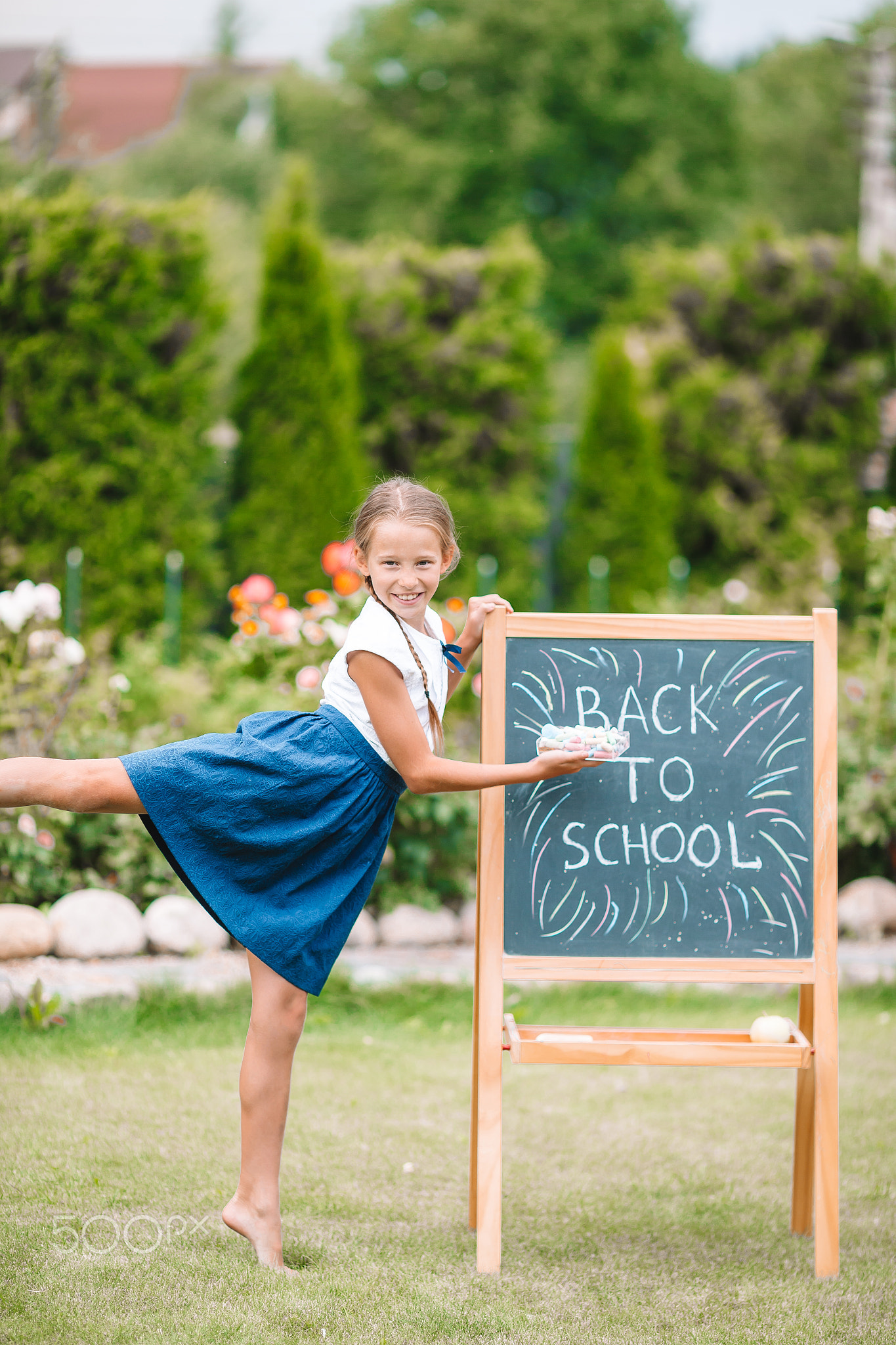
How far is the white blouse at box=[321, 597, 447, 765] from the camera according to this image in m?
2.32

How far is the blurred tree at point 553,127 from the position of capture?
20.8m

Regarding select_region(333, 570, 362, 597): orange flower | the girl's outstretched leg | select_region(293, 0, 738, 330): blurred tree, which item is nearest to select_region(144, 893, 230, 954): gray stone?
select_region(333, 570, 362, 597): orange flower

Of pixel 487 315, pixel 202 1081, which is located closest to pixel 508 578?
pixel 487 315

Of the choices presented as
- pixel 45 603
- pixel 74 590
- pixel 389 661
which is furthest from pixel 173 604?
pixel 389 661

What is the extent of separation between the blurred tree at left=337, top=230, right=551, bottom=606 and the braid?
6926mm

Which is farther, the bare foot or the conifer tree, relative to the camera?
the conifer tree

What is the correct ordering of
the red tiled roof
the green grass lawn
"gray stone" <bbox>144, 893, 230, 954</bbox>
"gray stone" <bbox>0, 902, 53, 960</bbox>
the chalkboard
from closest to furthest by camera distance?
the green grass lawn → the chalkboard → "gray stone" <bbox>0, 902, 53, 960</bbox> → "gray stone" <bbox>144, 893, 230, 954</bbox> → the red tiled roof

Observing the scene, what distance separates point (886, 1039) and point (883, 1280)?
5.76 ft

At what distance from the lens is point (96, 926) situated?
4.34 meters

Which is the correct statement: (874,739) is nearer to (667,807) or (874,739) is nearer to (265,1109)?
(667,807)

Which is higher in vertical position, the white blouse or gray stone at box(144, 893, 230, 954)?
the white blouse

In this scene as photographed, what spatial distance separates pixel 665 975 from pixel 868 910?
9.43 feet

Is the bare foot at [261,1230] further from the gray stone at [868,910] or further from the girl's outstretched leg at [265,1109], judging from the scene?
the gray stone at [868,910]

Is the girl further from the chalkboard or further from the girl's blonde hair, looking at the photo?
the chalkboard
